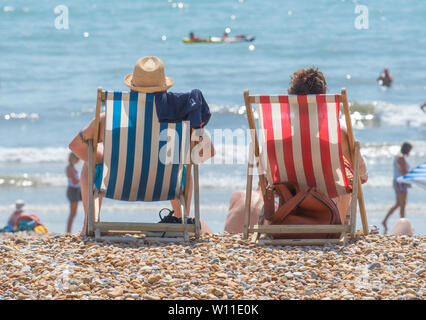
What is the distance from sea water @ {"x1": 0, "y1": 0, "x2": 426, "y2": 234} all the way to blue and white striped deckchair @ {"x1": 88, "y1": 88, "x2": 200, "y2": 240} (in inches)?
149

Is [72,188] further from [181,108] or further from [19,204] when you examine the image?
[181,108]

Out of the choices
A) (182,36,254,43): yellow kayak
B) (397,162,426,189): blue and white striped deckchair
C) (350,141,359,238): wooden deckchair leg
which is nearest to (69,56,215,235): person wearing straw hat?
(350,141,359,238): wooden deckchair leg

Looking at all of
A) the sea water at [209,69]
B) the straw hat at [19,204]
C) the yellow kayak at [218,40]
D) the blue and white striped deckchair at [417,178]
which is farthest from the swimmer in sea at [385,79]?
the blue and white striped deckchair at [417,178]

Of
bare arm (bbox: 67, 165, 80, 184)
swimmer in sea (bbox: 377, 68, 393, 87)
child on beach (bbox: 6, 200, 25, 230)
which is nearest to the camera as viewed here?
child on beach (bbox: 6, 200, 25, 230)

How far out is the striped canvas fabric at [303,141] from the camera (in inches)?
146

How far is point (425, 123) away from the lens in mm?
14367

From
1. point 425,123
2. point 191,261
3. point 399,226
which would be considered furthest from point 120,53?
point 191,261

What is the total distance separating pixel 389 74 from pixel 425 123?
3898 millimetres

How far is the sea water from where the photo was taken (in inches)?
398

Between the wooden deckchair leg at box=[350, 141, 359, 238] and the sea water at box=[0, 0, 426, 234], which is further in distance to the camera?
the sea water at box=[0, 0, 426, 234]

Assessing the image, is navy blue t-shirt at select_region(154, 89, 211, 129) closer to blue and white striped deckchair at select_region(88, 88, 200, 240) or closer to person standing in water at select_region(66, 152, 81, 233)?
blue and white striped deckchair at select_region(88, 88, 200, 240)

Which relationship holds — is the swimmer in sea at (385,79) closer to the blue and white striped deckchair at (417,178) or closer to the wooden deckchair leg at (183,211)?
the blue and white striped deckchair at (417,178)

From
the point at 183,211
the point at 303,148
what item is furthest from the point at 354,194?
the point at 183,211
